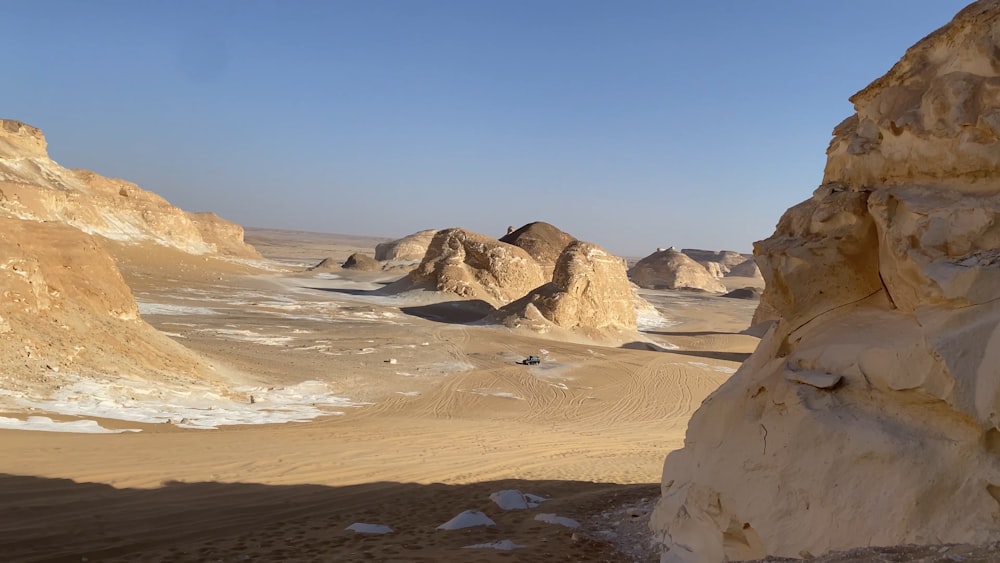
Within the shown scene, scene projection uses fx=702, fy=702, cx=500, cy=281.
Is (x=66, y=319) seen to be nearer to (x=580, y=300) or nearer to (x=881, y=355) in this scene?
(x=881, y=355)

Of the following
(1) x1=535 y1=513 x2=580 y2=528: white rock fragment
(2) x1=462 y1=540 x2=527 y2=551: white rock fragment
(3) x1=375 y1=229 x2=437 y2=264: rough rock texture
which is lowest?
(1) x1=535 y1=513 x2=580 y2=528: white rock fragment

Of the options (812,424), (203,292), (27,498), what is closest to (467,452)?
(27,498)

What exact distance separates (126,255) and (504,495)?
3763cm

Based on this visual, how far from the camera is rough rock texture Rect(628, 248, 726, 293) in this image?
6438 centimetres

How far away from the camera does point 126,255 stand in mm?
39594

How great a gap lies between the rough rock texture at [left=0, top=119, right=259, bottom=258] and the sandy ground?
51.2ft

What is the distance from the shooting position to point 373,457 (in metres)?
10.7

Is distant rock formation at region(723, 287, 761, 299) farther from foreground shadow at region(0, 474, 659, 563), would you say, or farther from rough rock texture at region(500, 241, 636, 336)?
foreground shadow at region(0, 474, 659, 563)

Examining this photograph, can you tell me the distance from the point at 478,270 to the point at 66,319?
23.2m

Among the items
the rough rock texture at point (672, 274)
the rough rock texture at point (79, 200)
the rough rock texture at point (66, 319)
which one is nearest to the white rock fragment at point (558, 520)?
the rough rock texture at point (66, 319)

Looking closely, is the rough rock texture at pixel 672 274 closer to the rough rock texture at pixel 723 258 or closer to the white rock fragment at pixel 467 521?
the rough rock texture at pixel 723 258

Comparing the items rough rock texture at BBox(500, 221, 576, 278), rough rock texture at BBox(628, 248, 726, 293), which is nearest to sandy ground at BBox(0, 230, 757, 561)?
rough rock texture at BBox(500, 221, 576, 278)

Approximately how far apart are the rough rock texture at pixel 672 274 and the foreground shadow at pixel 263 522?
56.9m

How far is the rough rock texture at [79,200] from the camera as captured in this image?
35688 mm
